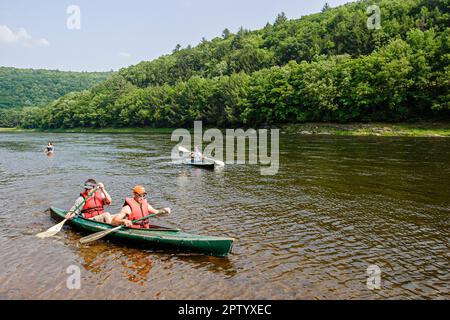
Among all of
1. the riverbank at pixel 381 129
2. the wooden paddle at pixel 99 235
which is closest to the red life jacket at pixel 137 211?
the wooden paddle at pixel 99 235

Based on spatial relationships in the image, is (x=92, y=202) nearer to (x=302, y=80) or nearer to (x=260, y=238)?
(x=260, y=238)

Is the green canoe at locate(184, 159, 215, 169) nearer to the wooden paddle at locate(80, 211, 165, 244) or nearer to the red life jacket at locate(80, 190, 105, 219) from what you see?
the red life jacket at locate(80, 190, 105, 219)

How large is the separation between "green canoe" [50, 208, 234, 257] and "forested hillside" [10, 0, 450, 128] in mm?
61192

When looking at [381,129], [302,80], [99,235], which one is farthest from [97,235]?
[302,80]

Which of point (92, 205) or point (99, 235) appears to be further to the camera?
point (92, 205)

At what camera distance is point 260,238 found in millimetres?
14836

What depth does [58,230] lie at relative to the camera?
15.3 m

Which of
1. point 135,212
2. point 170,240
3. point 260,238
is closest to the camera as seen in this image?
point 170,240

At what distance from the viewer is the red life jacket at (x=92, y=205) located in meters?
16.2

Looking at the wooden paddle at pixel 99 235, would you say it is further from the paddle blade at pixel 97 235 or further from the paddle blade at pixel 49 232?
the paddle blade at pixel 49 232

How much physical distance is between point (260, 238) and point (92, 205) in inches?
287

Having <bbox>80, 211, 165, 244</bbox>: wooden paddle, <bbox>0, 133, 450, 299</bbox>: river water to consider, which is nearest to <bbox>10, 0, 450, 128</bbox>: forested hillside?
<bbox>0, 133, 450, 299</bbox>: river water

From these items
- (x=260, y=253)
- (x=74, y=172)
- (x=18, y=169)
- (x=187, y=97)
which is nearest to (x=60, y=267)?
(x=260, y=253)

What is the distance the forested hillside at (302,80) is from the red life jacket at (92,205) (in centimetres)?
6125
